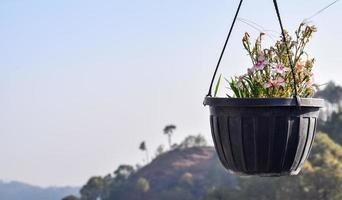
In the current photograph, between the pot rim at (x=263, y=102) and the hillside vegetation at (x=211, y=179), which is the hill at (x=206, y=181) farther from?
the pot rim at (x=263, y=102)

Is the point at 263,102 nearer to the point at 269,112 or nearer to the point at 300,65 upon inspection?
the point at 269,112

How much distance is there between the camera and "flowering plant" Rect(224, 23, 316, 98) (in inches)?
83.8

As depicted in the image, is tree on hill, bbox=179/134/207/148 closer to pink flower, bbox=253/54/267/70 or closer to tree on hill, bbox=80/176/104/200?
tree on hill, bbox=80/176/104/200

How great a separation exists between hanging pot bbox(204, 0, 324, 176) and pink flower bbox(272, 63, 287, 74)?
0.03m

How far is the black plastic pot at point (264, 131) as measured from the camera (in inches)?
79.0

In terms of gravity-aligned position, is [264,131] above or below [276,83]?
below

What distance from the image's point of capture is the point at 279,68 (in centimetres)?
210

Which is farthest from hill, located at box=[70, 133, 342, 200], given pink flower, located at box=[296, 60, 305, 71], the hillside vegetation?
pink flower, located at box=[296, 60, 305, 71]

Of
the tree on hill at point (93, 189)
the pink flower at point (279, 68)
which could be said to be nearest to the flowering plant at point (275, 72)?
the pink flower at point (279, 68)

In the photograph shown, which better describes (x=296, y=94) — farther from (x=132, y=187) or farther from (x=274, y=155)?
(x=132, y=187)

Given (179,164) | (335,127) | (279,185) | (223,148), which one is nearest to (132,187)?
(179,164)

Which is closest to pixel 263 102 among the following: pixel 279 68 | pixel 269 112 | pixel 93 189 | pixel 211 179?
pixel 269 112

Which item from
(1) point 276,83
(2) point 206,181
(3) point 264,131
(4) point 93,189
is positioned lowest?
(4) point 93,189

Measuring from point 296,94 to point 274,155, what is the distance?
0.68 feet
